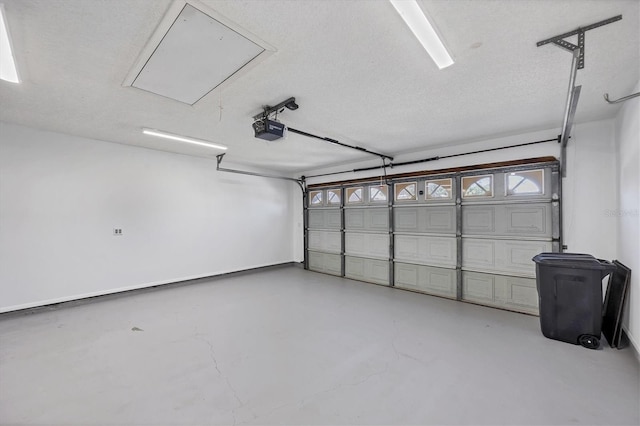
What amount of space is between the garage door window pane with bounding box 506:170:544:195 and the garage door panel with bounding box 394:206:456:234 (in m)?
0.89

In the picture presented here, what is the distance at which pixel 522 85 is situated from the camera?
2.46 metres

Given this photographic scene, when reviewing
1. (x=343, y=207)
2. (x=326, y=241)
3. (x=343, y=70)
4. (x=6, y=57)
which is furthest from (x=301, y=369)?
(x=326, y=241)

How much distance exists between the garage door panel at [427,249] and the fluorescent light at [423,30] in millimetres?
3284

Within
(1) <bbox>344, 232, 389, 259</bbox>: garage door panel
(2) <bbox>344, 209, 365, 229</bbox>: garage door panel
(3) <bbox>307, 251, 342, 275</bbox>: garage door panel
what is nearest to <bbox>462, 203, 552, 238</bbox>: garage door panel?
(1) <bbox>344, 232, 389, 259</bbox>: garage door panel

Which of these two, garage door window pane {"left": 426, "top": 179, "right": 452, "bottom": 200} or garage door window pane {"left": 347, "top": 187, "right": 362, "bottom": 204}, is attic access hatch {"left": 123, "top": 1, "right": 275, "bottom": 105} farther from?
garage door window pane {"left": 347, "top": 187, "right": 362, "bottom": 204}

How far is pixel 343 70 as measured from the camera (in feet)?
7.27

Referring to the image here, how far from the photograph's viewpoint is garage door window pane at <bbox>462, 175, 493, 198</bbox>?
13.5ft

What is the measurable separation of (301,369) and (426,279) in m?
3.24

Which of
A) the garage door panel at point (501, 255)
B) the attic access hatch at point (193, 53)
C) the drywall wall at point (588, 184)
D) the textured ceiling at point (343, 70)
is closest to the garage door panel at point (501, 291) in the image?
the garage door panel at point (501, 255)

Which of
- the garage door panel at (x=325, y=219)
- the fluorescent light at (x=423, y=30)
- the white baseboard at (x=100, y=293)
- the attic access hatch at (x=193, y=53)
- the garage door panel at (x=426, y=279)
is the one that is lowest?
the white baseboard at (x=100, y=293)

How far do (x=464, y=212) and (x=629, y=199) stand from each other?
6.02ft

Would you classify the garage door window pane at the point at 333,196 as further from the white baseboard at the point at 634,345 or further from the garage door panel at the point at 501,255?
the white baseboard at the point at 634,345

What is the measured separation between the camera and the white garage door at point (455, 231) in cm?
374

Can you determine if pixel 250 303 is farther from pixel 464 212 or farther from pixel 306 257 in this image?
pixel 464 212
